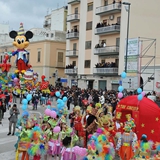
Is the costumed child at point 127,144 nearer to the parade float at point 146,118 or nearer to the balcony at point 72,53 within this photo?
the parade float at point 146,118

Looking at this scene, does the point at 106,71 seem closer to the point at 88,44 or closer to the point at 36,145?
the point at 88,44

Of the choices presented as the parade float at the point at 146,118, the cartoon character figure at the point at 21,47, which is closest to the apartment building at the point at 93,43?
the cartoon character figure at the point at 21,47

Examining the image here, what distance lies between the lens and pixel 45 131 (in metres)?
10.1

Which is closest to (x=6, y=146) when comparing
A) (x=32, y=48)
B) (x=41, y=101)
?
(x=41, y=101)

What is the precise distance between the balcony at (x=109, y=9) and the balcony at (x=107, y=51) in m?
4.12

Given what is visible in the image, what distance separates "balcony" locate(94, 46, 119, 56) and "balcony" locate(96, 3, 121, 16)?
412cm

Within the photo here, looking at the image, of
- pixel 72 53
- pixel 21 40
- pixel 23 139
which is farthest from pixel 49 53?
pixel 23 139

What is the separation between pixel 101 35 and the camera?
1481 inches

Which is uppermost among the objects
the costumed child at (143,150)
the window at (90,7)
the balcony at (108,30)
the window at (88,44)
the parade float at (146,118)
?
the window at (90,7)

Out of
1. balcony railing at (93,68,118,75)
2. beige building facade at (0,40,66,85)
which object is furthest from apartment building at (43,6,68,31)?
balcony railing at (93,68,118,75)

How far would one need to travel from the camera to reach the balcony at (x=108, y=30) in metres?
34.7

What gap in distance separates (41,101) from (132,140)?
18092 mm

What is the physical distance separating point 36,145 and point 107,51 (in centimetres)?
2751

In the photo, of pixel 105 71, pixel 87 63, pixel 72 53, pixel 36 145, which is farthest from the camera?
pixel 72 53
